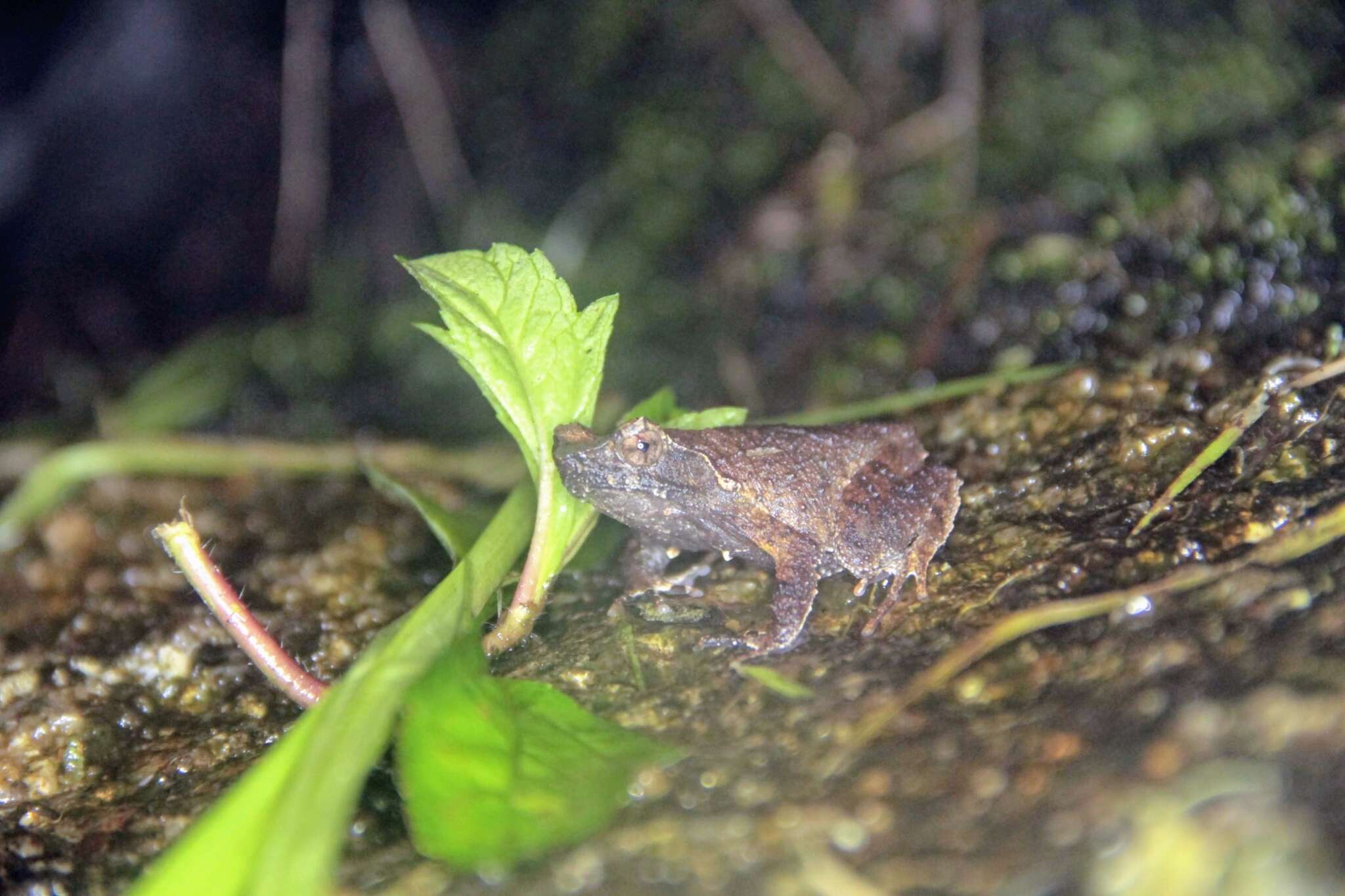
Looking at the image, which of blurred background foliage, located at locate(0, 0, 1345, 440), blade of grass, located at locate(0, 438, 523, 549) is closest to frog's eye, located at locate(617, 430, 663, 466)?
blade of grass, located at locate(0, 438, 523, 549)

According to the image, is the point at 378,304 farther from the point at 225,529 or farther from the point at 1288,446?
the point at 1288,446

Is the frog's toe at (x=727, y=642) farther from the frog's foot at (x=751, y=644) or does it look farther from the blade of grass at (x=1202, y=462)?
the blade of grass at (x=1202, y=462)

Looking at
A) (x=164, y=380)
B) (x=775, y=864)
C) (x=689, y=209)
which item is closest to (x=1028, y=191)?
(x=689, y=209)

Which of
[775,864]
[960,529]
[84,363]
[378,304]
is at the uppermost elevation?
[84,363]

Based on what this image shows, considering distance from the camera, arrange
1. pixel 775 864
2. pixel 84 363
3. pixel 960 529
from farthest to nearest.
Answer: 1. pixel 84 363
2. pixel 960 529
3. pixel 775 864

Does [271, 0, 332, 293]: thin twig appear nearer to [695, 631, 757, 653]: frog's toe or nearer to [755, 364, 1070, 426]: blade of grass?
[755, 364, 1070, 426]: blade of grass

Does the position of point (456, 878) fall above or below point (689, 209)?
below
